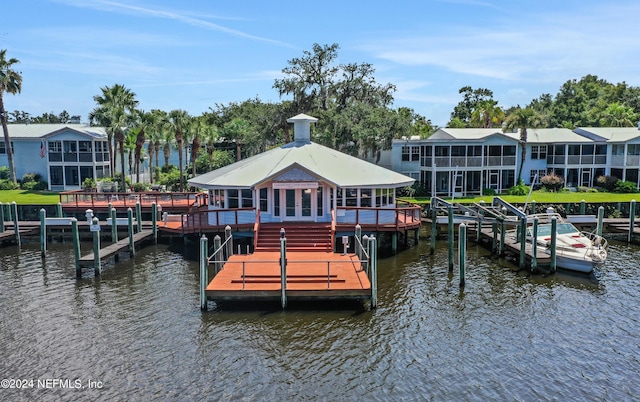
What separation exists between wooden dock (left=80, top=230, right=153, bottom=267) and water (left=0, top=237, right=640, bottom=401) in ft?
3.35

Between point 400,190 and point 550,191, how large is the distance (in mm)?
14183

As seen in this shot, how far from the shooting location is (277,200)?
26625 millimetres

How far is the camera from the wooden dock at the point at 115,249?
23242 millimetres

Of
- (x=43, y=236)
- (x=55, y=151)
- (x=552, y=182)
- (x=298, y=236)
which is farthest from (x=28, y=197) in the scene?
(x=552, y=182)

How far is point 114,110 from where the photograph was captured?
42.2 meters

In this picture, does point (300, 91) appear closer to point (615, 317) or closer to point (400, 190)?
point (400, 190)

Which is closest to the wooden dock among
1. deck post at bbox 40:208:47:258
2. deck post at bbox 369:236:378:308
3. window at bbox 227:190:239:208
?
deck post at bbox 40:208:47:258

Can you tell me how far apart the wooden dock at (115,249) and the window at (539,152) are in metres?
37.2

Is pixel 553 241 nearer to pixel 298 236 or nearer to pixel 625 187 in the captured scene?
pixel 298 236

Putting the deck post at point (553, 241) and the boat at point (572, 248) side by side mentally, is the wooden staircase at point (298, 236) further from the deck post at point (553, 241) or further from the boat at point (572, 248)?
the boat at point (572, 248)

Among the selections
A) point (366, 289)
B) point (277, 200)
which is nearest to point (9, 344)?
point (366, 289)

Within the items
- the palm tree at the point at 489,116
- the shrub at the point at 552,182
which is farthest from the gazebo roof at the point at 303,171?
the palm tree at the point at 489,116

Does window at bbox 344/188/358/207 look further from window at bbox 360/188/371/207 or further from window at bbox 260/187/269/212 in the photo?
window at bbox 260/187/269/212

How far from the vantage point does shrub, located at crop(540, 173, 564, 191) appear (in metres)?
47.5
